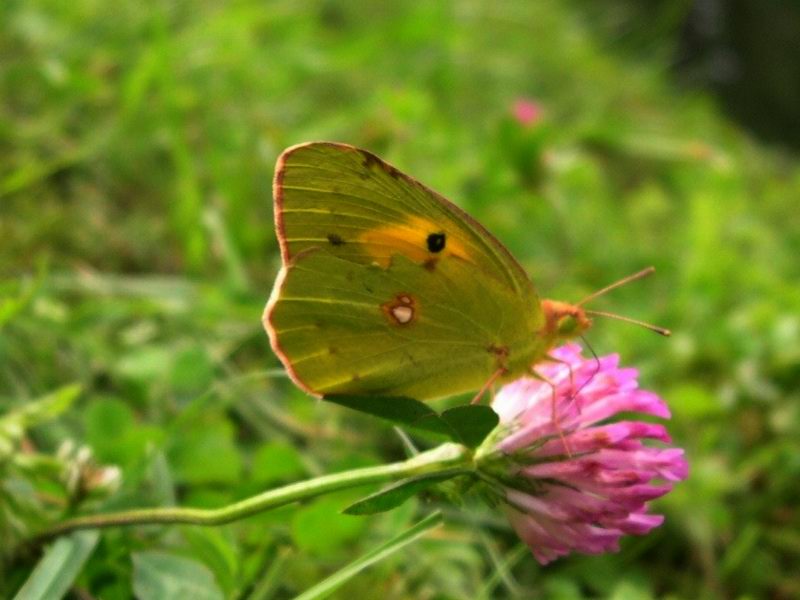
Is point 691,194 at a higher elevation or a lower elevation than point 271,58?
lower

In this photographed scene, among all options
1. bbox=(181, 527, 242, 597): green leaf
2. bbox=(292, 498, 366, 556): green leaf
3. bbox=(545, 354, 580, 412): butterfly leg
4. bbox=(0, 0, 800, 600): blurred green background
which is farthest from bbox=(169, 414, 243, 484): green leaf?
bbox=(545, 354, 580, 412): butterfly leg

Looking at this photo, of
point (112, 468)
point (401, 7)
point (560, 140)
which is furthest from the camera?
point (401, 7)

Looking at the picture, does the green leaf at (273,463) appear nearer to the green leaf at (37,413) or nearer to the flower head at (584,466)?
the green leaf at (37,413)

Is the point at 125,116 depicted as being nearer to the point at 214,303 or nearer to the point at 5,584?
the point at 214,303

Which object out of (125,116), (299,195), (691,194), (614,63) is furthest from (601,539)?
(614,63)

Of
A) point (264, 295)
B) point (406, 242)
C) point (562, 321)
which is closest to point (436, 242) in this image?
point (406, 242)

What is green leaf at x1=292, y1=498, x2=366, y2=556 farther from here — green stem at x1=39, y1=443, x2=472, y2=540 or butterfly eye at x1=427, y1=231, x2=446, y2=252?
butterfly eye at x1=427, y1=231, x2=446, y2=252

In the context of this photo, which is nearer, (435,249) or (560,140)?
(435,249)

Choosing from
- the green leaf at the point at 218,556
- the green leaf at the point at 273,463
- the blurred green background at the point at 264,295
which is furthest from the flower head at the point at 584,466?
the green leaf at the point at 273,463
